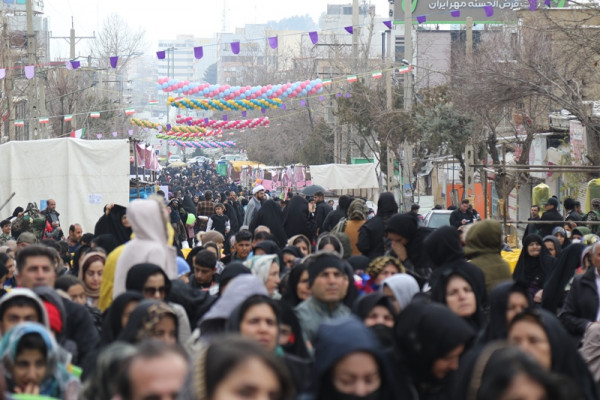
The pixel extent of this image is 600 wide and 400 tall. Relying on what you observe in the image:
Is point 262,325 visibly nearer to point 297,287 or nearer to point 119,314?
point 119,314

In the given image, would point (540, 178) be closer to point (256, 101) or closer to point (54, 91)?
point (256, 101)

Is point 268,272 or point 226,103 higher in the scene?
point 226,103

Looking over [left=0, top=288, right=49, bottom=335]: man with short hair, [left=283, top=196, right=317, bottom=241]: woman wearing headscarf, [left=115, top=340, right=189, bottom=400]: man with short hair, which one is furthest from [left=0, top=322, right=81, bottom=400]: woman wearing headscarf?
[left=283, top=196, right=317, bottom=241]: woman wearing headscarf

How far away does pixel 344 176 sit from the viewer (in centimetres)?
3575

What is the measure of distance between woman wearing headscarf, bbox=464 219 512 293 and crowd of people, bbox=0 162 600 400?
0.01 metres

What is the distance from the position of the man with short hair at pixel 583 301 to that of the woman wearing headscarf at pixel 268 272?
2013mm

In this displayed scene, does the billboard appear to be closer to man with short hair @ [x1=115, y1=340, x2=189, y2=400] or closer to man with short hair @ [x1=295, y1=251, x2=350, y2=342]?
man with short hair @ [x1=295, y1=251, x2=350, y2=342]

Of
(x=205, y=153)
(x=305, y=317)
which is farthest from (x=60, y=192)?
(x=205, y=153)

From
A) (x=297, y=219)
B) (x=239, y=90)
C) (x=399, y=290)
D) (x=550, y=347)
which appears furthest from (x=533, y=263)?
(x=239, y=90)

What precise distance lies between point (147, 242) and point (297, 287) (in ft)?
3.87

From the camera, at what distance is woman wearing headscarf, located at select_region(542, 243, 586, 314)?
9.79 m

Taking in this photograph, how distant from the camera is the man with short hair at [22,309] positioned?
6.14m

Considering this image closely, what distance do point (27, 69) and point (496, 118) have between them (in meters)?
11.7

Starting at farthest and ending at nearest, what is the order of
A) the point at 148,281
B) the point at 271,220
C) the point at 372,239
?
the point at 271,220 < the point at 372,239 < the point at 148,281
